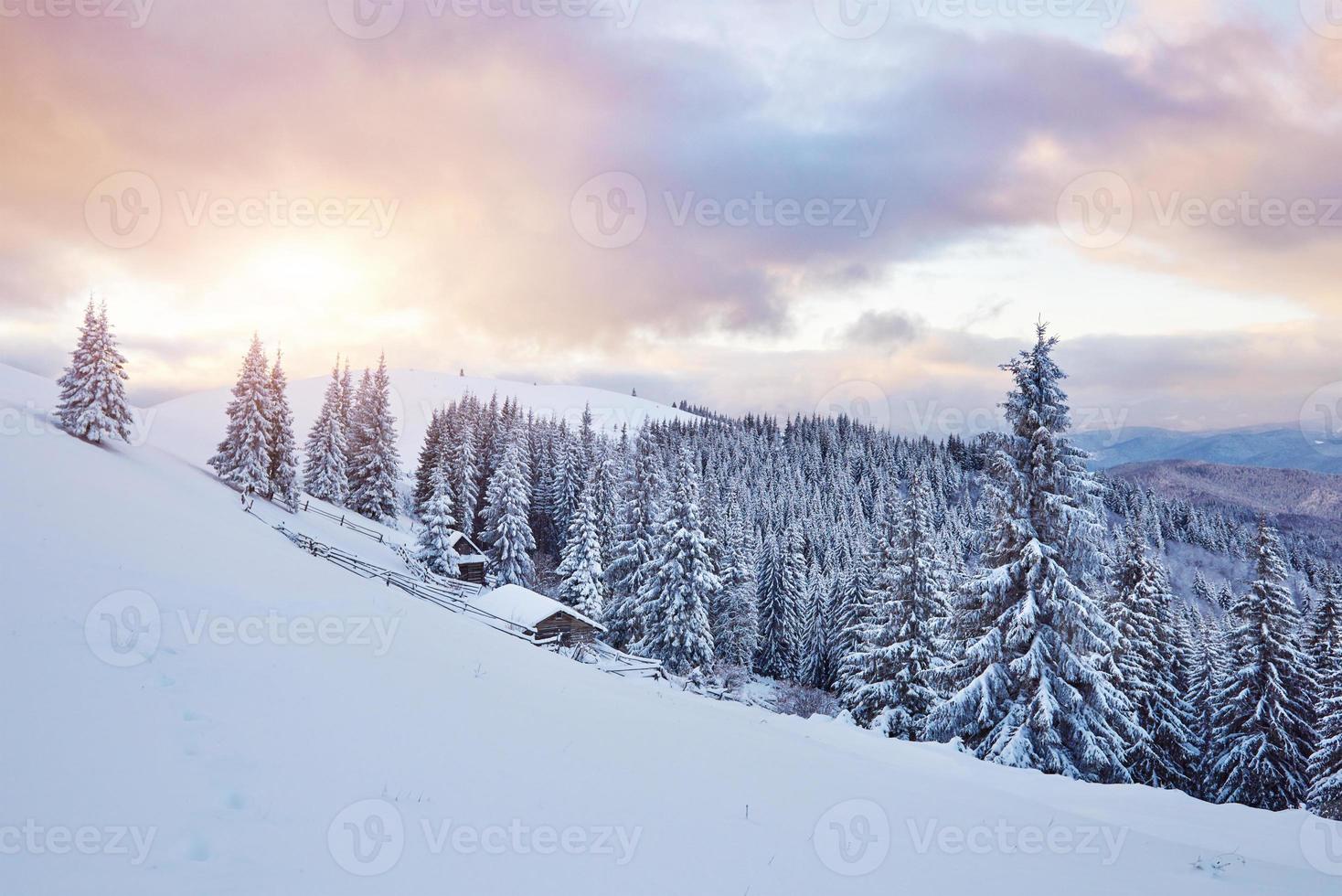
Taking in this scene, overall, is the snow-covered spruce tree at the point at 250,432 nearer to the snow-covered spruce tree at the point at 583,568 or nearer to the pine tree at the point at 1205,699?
the snow-covered spruce tree at the point at 583,568

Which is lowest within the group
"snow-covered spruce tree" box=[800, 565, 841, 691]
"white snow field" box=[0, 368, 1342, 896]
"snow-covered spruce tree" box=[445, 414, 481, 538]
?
"snow-covered spruce tree" box=[800, 565, 841, 691]

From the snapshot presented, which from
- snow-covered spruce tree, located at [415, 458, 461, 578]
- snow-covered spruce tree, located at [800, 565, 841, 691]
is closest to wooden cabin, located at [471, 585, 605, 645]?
snow-covered spruce tree, located at [415, 458, 461, 578]

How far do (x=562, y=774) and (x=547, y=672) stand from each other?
8.14m

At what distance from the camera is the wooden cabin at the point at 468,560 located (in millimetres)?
48344

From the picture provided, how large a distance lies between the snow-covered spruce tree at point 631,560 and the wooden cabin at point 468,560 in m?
11.2

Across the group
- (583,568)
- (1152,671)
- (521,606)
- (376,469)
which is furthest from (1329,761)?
(376,469)

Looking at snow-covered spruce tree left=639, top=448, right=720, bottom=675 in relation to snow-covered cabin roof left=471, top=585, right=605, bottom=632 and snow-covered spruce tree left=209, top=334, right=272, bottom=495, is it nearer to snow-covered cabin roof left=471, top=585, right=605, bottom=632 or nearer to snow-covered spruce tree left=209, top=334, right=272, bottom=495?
snow-covered cabin roof left=471, top=585, right=605, bottom=632

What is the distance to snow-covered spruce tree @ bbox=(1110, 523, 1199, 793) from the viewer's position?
2644 centimetres

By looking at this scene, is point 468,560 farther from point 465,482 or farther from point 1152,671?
point 1152,671

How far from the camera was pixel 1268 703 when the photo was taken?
1019 inches

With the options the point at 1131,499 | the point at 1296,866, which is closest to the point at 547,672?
the point at 1296,866

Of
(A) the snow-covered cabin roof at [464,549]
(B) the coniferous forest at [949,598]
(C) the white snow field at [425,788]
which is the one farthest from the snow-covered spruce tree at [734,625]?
(C) the white snow field at [425,788]

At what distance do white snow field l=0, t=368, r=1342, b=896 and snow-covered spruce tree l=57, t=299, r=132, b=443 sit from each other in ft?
74.1

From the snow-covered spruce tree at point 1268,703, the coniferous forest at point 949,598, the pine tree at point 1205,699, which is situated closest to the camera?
the coniferous forest at point 949,598
